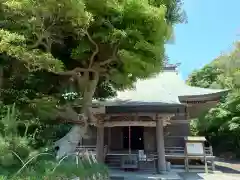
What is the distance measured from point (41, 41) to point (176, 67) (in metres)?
13.2

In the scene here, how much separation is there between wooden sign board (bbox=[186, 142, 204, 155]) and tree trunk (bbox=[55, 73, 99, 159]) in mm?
6303

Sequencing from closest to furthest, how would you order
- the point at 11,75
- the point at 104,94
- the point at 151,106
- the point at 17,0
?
the point at 17,0
the point at 11,75
the point at 104,94
the point at 151,106

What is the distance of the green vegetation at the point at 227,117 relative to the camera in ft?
57.8

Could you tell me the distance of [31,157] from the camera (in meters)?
5.67

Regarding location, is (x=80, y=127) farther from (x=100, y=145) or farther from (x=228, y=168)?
(x=228, y=168)

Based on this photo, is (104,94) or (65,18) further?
(104,94)

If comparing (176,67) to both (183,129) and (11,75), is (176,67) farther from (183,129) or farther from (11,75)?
(11,75)

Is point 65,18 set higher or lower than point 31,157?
higher

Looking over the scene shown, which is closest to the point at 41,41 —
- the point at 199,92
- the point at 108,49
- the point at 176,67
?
the point at 108,49

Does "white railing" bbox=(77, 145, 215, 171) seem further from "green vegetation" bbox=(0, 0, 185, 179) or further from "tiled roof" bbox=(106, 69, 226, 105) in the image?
"green vegetation" bbox=(0, 0, 185, 179)

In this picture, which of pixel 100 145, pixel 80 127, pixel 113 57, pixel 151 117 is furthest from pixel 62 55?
pixel 100 145

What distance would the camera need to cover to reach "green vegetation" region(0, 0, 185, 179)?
5.66 metres

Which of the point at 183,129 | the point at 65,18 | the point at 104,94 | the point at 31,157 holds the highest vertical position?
the point at 65,18

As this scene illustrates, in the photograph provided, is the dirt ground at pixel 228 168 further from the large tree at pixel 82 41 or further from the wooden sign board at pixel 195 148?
the large tree at pixel 82 41
